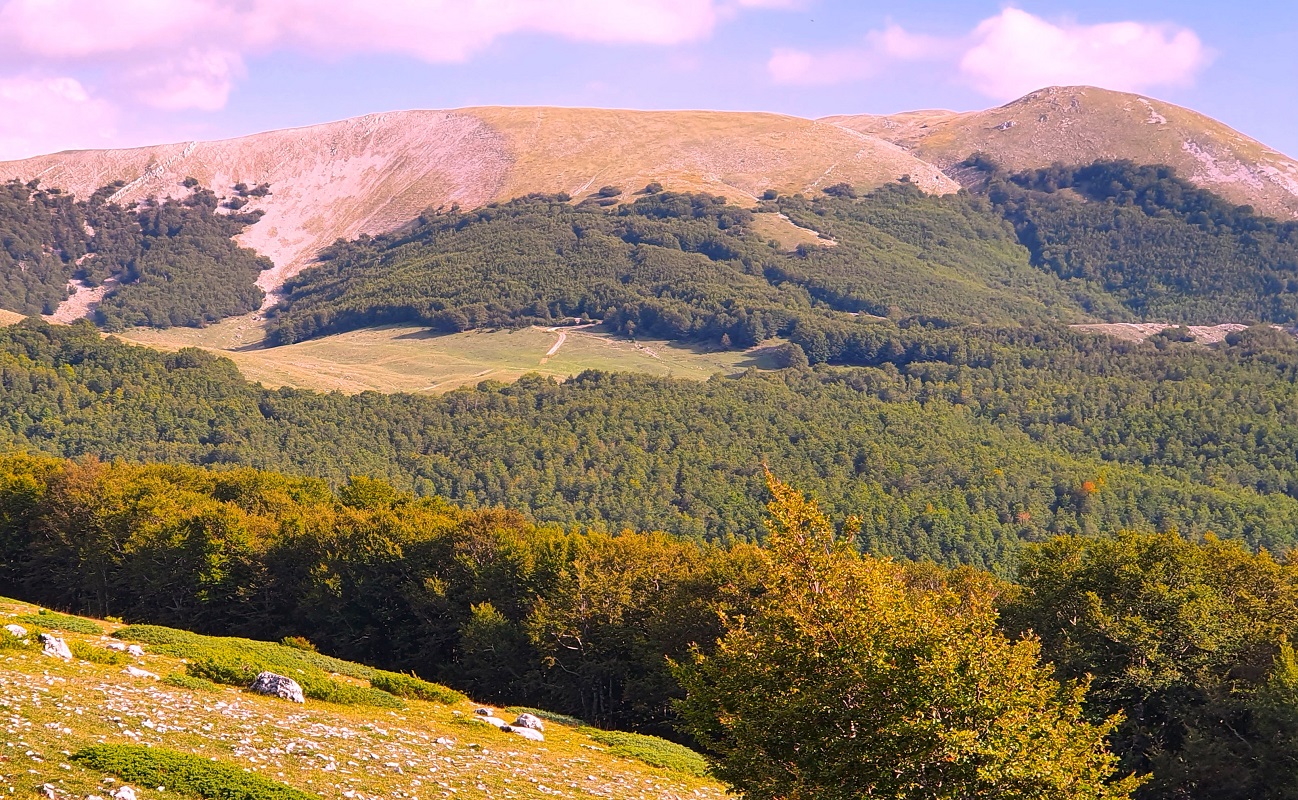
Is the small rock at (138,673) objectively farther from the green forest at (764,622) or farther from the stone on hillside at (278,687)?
the green forest at (764,622)

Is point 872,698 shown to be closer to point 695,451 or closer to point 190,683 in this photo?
point 190,683

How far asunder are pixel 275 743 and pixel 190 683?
31.5 feet

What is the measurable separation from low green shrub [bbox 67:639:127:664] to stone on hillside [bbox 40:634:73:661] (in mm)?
586

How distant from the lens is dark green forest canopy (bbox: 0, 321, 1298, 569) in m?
158

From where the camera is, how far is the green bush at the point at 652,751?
142 ft

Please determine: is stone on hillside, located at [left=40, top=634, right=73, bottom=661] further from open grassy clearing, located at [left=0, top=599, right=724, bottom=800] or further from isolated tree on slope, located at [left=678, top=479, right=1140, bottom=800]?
isolated tree on slope, located at [left=678, top=479, right=1140, bottom=800]

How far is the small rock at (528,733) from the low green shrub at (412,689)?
7814 mm

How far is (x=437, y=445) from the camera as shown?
589ft

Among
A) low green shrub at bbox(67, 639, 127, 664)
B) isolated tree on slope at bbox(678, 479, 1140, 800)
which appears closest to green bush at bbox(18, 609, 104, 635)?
low green shrub at bbox(67, 639, 127, 664)

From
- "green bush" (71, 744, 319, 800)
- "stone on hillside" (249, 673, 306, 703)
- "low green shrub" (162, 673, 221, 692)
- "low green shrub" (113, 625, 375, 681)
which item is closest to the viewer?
"green bush" (71, 744, 319, 800)

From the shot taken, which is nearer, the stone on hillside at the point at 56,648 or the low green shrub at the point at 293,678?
the stone on hillside at the point at 56,648

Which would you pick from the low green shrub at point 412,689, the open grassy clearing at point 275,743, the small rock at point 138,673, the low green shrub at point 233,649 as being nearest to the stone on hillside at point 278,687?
the open grassy clearing at point 275,743

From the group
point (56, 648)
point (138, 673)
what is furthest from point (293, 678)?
point (56, 648)

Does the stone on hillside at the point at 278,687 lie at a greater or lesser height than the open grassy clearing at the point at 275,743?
lesser
